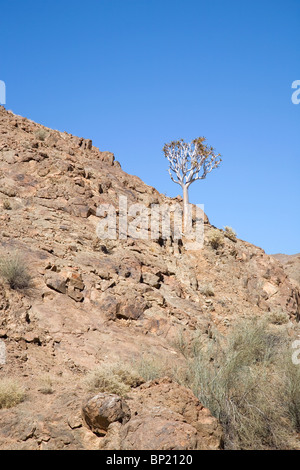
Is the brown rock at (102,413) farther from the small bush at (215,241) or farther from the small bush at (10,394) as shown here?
the small bush at (215,241)

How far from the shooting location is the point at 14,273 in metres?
8.41

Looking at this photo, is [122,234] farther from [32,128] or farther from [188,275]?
[32,128]

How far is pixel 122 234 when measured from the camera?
1270 centimetres

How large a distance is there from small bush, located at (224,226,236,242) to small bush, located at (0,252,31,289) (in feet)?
34.1

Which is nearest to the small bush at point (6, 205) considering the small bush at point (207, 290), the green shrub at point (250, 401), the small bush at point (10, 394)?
the small bush at point (207, 290)

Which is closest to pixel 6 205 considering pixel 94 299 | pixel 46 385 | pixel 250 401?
pixel 94 299

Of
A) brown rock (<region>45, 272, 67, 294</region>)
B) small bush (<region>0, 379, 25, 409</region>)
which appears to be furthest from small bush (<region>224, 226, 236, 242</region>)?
small bush (<region>0, 379, 25, 409</region>)

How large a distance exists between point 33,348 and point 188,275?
6.84m

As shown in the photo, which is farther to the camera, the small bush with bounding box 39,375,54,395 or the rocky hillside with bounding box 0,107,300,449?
the small bush with bounding box 39,375,54,395

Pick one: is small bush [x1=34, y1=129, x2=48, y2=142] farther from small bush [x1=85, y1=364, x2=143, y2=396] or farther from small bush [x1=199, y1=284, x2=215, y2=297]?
small bush [x1=85, y1=364, x2=143, y2=396]

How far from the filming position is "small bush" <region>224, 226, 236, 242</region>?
1723cm

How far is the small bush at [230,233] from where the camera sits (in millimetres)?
17228

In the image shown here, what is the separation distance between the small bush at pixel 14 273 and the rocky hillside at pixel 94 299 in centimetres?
17
